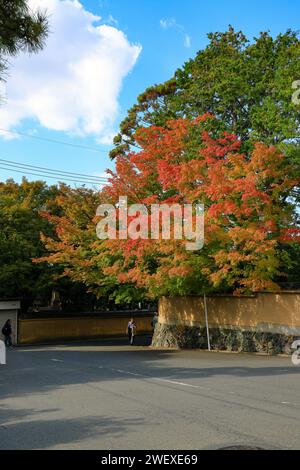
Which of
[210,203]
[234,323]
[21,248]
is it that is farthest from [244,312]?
[21,248]

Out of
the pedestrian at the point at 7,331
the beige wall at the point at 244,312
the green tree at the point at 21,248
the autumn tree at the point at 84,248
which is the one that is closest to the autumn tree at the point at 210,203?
the beige wall at the point at 244,312

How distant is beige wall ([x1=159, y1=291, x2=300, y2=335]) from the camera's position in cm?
1983

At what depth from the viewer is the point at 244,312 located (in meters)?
22.1

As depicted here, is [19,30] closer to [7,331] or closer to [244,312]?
[244,312]

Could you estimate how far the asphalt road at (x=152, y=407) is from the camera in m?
6.59

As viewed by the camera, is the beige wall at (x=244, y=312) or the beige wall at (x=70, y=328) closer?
the beige wall at (x=244, y=312)

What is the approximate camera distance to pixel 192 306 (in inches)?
1016

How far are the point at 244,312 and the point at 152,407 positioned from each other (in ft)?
45.8

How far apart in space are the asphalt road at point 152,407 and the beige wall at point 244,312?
4.50 metres

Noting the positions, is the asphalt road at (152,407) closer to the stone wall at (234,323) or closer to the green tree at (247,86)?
the stone wall at (234,323)

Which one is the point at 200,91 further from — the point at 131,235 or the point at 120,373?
the point at 120,373

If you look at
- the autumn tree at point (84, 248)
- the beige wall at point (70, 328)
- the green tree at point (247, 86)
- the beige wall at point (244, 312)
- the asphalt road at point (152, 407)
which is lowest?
the beige wall at point (70, 328)

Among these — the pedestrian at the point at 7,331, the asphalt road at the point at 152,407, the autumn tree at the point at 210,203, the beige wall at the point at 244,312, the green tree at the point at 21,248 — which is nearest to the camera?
the asphalt road at the point at 152,407
